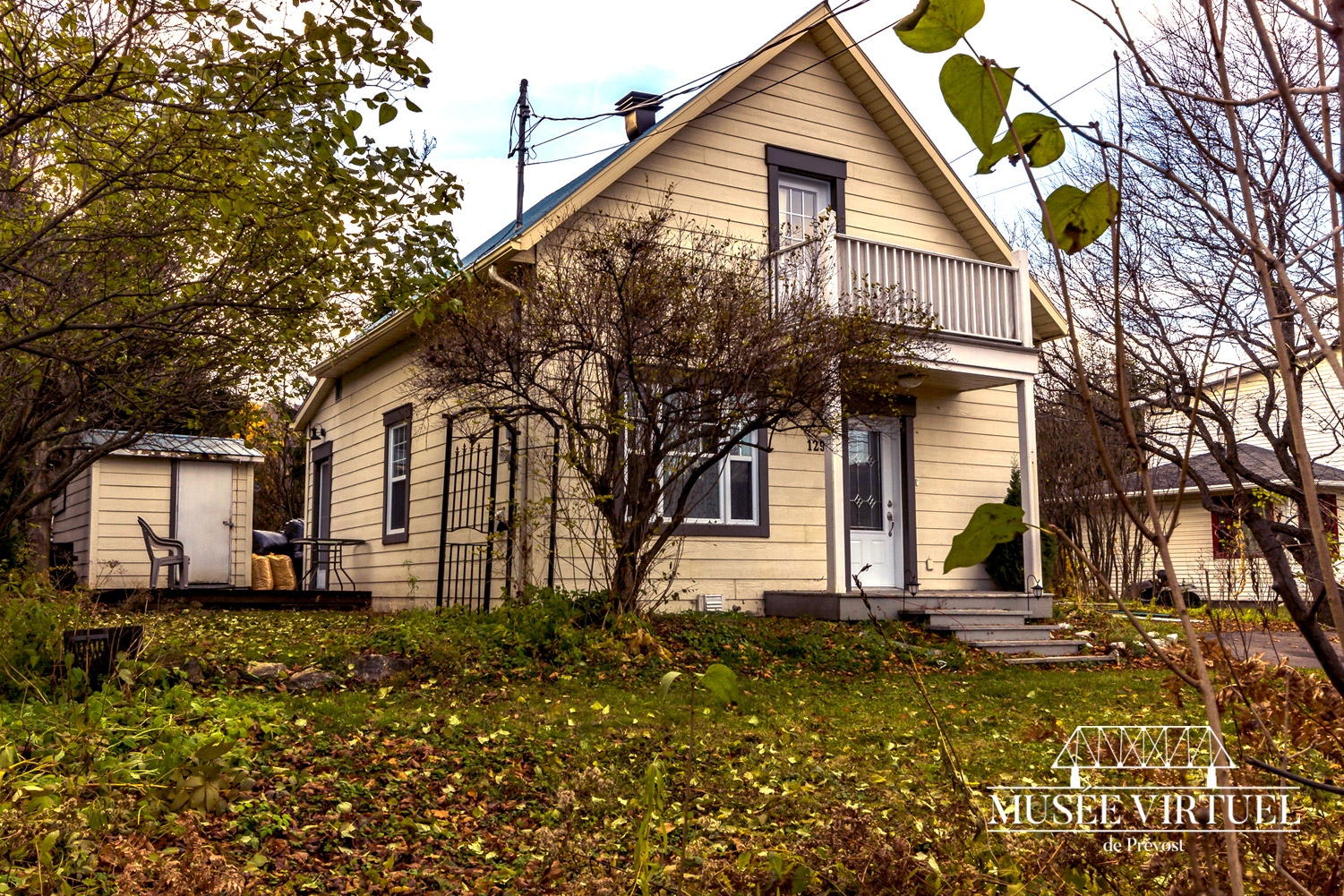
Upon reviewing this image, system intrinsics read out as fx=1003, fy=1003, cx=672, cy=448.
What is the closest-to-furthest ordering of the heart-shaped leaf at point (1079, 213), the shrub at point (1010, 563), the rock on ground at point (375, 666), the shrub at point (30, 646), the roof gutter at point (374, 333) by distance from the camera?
the heart-shaped leaf at point (1079, 213) → the shrub at point (30, 646) → the rock on ground at point (375, 666) → the roof gutter at point (374, 333) → the shrub at point (1010, 563)

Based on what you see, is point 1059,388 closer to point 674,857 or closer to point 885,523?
point 885,523

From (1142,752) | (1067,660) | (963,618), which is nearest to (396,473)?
(963,618)

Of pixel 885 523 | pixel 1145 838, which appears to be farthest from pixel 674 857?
pixel 885 523

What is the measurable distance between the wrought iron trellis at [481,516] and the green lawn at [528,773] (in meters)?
1.61

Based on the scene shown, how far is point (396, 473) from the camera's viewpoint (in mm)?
13516

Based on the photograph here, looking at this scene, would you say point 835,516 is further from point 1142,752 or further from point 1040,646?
point 1142,752

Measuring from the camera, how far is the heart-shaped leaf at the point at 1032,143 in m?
1.01

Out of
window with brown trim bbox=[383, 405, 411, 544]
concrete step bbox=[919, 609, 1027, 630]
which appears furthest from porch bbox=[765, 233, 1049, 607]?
window with brown trim bbox=[383, 405, 411, 544]

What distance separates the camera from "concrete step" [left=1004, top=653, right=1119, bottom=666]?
990 cm

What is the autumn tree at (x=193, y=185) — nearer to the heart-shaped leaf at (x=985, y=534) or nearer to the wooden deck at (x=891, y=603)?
the heart-shaped leaf at (x=985, y=534)

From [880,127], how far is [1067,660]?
7.07 meters

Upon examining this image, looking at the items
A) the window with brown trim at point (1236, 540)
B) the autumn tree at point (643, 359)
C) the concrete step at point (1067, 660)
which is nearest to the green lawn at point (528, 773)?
the window with brown trim at point (1236, 540)

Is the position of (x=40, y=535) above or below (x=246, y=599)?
above

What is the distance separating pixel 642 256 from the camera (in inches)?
341
